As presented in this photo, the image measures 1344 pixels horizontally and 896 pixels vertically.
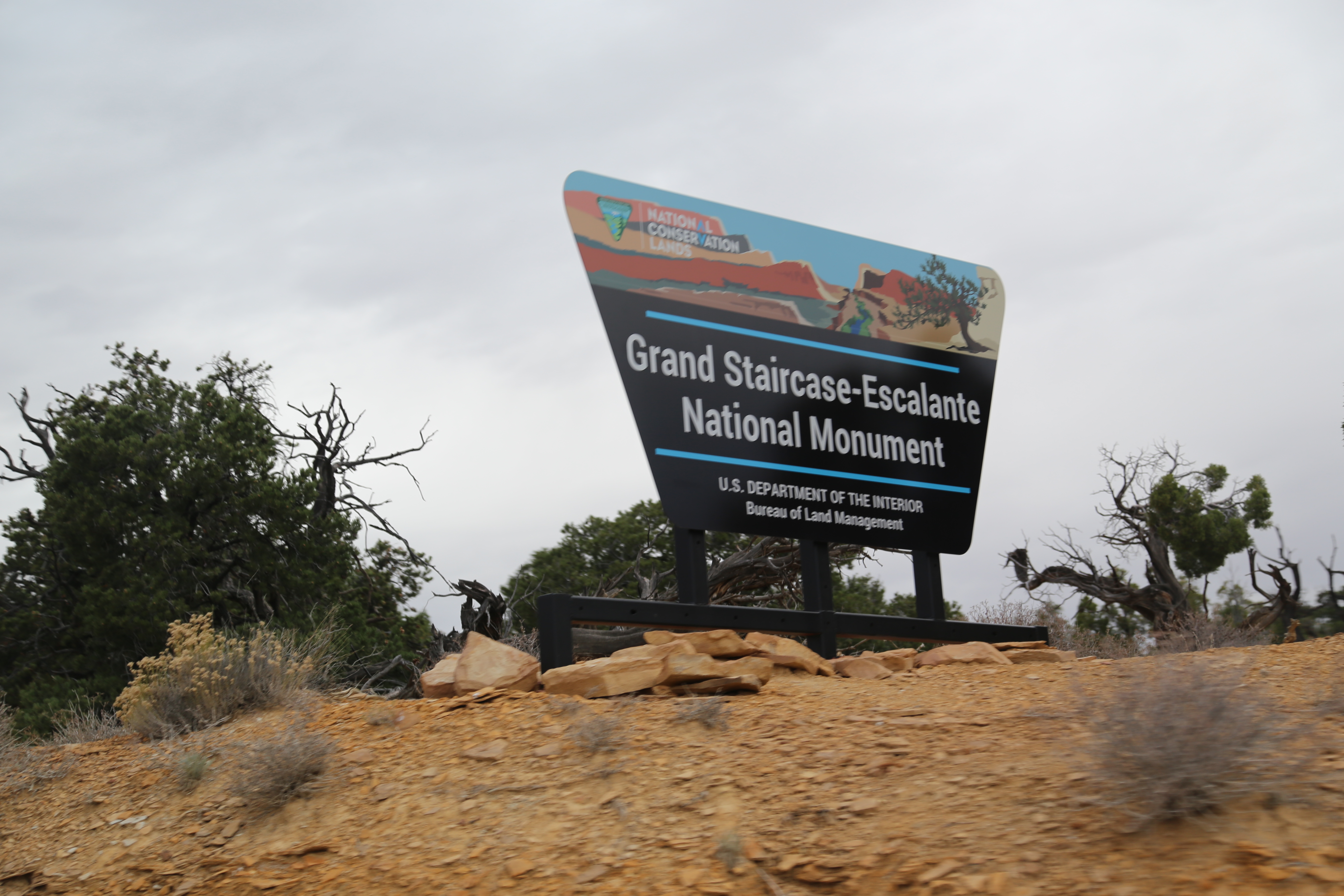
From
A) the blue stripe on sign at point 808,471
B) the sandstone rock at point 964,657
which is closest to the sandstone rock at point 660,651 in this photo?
the blue stripe on sign at point 808,471

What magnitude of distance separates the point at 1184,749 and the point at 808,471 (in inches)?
219

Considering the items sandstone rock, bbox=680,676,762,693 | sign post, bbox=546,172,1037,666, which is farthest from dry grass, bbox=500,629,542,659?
sandstone rock, bbox=680,676,762,693

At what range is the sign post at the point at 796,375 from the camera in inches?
332

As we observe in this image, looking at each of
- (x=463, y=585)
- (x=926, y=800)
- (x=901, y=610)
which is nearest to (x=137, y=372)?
(x=463, y=585)

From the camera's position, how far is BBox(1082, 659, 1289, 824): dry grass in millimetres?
3605

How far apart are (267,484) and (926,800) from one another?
18026mm

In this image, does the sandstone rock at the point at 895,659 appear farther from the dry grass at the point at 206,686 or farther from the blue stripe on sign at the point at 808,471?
the dry grass at the point at 206,686

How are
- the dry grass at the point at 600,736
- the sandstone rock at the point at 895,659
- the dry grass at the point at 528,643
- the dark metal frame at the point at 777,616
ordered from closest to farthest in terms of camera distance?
the dry grass at the point at 600,736 → the dark metal frame at the point at 777,616 → the sandstone rock at the point at 895,659 → the dry grass at the point at 528,643

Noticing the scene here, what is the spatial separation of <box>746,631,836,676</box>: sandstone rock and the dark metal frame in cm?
51

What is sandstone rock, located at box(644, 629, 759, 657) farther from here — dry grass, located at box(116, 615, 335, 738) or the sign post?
dry grass, located at box(116, 615, 335, 738)

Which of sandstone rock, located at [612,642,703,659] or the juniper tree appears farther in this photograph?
the juniper tree

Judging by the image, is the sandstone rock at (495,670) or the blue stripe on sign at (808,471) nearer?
the sandstone rock at (495,670)

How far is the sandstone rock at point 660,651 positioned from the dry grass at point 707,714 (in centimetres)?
90

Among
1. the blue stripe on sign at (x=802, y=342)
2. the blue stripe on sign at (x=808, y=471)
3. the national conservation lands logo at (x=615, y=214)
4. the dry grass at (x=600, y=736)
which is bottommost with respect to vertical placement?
the dry grass at (x=600, y=736)
